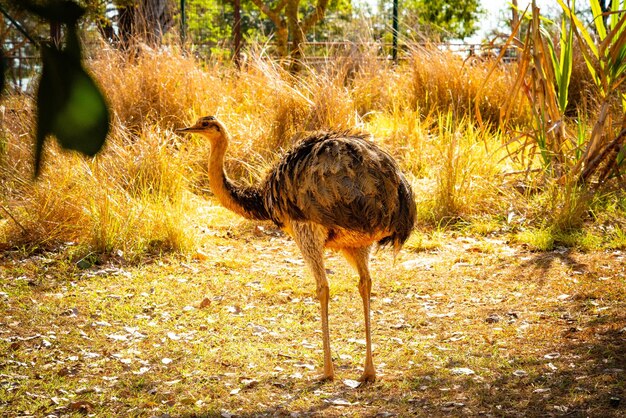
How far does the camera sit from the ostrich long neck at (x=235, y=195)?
15.4 feet

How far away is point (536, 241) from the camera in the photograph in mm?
6430

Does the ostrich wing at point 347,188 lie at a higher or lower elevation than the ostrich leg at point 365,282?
higher

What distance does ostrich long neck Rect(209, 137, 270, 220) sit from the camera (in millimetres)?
4703

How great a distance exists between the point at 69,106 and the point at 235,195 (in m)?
3.78

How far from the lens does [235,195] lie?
15.8 ft

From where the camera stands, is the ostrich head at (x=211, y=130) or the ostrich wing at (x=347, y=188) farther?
the ostrich head at (x=211, y=130)

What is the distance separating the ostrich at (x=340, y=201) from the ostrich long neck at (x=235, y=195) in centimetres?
31

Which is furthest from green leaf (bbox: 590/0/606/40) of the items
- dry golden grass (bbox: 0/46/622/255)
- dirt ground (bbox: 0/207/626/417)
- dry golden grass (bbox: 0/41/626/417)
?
dirt ground (bbox: 0/207/626/417)

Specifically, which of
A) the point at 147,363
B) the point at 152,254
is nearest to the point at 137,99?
the point at 152,254

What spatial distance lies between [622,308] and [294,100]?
452cm

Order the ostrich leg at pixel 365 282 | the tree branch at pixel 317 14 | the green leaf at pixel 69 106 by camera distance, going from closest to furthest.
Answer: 1. the green leaf at pixel 69 106
2. the ostrich leg at pixel 365 282
3. the tree branch at pixel 317 14

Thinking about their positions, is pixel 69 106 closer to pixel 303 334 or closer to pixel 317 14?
pixel 303 334

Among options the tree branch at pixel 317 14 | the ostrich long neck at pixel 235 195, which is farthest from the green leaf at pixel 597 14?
the tree branch at pixel 317 14

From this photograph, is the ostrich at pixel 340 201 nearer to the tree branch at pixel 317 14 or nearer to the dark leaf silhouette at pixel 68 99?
the dark leaf silhouette at pixel 68 99
